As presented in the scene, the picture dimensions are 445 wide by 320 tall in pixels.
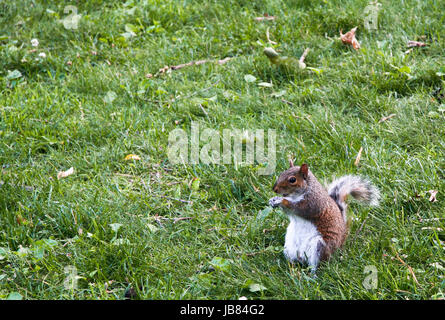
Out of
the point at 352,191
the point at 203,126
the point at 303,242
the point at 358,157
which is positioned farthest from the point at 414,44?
the point at 303,242

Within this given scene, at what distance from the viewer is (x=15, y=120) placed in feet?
11.8

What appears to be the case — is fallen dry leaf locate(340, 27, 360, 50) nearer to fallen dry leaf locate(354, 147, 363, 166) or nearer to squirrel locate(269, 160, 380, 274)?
fallen dry leaf locate(354, 147, 363, 166)

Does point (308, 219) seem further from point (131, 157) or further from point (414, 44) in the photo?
point (414, 44)

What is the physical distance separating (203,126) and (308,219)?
51.8 inches

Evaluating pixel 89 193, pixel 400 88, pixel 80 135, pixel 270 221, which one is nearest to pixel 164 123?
pixel 80 135

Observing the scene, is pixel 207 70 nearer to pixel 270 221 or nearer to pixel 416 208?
pixel 270 221

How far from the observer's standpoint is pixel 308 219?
2395 mm

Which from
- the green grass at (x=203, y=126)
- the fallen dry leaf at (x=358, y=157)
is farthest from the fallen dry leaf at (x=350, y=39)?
the fallen dry leaf at (x=358, y=157)

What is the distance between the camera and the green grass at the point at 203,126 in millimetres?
2406

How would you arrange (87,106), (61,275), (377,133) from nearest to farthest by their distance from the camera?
(61,275) → (377,133) → (87,106)

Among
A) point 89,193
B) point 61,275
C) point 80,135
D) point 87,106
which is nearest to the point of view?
point 61,275

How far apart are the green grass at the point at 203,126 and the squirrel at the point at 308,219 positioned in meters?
0.07

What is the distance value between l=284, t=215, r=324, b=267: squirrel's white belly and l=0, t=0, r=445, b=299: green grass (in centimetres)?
6

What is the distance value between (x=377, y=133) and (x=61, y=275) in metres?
1.86
